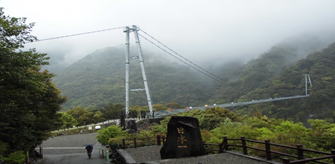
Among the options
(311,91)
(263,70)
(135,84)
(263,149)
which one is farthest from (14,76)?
(135,84)

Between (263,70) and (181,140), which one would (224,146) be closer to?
(181,140)

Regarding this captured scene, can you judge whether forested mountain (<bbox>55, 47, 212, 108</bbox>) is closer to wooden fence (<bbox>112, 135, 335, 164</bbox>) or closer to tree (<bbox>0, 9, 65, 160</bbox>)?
wooden fence (<bbox>112, 135, 335, 164</bbox>)

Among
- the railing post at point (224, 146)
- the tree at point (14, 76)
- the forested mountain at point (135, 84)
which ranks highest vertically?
the forested mountain at point (135, 84)

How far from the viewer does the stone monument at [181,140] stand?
10312mm

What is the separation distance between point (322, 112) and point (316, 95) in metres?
4.73

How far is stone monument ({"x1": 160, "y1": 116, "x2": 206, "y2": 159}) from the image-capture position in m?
10.3

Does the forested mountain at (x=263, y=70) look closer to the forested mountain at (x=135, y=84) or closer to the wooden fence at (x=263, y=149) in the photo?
the forested mountain at (x=135, y=84)

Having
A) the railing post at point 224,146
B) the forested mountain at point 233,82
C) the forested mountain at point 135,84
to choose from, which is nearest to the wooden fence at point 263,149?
the railing post at point 224,146

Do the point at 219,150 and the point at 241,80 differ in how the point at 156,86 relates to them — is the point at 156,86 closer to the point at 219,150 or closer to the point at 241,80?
the point at 241,80

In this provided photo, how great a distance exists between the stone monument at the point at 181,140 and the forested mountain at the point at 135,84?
57.2 meters

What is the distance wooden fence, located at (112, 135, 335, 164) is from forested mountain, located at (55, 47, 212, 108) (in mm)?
51274

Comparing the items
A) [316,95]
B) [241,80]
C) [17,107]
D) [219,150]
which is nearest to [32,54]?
[17,107]

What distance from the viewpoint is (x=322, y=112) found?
35.5m

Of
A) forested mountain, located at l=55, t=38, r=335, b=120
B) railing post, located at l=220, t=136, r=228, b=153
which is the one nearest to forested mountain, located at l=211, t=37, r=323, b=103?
forested mountain, located at l=55, t=38, r=335, b=120
